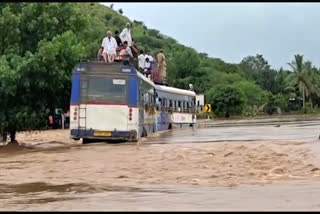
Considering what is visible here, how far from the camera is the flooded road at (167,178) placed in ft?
27.7

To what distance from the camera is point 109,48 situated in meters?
21.9

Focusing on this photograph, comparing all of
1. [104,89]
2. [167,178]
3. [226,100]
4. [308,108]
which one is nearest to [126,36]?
[104,89]

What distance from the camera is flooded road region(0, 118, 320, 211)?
27.7 feet

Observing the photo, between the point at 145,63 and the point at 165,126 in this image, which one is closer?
the point at 145,63

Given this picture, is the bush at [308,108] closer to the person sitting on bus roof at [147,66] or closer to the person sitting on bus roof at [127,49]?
the person sitting on bus roof at [147,66]

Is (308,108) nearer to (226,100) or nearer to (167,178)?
(226,100)

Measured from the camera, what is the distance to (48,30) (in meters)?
22.6

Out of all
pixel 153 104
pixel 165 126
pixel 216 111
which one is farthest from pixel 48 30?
pixel 216 111

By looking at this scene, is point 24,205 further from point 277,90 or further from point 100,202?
point 277,90

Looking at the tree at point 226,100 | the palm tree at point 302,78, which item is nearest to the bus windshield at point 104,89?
the tree at point 226,100

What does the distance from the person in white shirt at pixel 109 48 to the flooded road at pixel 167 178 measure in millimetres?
4510

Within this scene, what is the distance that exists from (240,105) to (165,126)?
4360 centimetres

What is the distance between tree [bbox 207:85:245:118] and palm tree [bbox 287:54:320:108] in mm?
26742

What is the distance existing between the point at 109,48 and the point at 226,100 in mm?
51622
